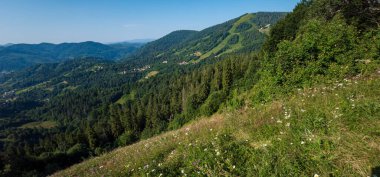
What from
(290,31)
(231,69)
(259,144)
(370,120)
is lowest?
(231,69)

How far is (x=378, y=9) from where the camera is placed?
55.0 ft

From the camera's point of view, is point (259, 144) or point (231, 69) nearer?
point (259, 144)

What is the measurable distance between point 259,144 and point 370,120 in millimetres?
2403

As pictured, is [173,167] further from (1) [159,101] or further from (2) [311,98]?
(1) [159,101]

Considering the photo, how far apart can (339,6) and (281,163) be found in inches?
1001

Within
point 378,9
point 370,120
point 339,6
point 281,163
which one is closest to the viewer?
point 281,163

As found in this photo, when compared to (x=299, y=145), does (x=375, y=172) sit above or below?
above

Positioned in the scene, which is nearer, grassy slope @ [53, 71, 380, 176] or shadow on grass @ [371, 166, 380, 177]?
shadow on grass @ [371, 166, 380, 177]

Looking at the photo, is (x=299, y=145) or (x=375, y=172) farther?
(x=299, y=145)

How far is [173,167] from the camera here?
5.43 m

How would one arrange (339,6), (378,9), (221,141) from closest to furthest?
1. (221,141)
2. (378,9)
3. (339,6)

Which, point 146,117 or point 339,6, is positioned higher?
point 339,6

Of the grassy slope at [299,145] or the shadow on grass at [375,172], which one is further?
the grassy slope at [299,145]

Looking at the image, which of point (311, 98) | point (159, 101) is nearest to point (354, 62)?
point (311, 98)
